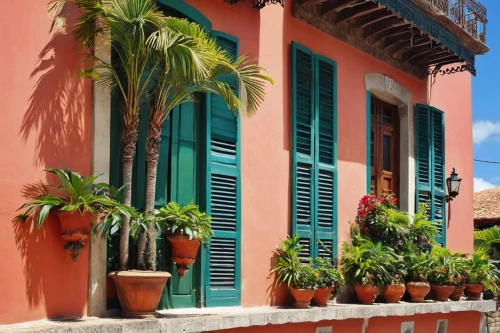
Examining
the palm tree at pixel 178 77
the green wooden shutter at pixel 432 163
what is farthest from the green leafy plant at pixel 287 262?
the green wooden shutter at pixel 432 163

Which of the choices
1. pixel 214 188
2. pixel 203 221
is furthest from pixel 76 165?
pixel 214 188

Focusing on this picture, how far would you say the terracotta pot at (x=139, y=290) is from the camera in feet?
21.8

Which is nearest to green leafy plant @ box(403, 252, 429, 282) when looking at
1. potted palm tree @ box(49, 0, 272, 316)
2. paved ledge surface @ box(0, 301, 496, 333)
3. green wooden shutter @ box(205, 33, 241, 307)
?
paved ledge surface @ box(0, 301, 496, 333)

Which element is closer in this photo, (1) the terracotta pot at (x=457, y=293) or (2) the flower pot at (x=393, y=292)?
(2) the flower pot at (x=393, y=292)

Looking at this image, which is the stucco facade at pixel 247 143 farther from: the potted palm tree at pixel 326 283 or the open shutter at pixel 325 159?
the potted palm tree at pixel 326 283

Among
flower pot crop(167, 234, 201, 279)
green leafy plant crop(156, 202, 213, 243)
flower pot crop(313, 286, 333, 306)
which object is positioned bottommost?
flower pot crop(313, 286, 333, 306)

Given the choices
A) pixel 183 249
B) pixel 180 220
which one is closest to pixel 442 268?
pixel 183 249

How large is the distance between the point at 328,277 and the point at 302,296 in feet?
1.44

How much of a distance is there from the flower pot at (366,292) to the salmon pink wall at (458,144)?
348cm

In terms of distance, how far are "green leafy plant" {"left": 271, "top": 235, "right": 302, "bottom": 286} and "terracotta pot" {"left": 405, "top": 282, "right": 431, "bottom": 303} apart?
2489 mm

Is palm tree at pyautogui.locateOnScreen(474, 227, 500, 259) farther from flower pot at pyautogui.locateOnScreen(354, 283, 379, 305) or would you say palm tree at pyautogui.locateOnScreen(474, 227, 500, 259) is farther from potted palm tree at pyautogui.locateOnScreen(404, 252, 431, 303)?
flower pot at pyautogui.locateOnScreen(354, 283, 379, 305)

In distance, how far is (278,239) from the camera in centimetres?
915

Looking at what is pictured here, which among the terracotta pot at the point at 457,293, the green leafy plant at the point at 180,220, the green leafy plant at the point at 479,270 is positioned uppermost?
the green leafy plant at the point at 180,220

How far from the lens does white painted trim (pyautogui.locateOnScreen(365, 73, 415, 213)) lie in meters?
11.8
